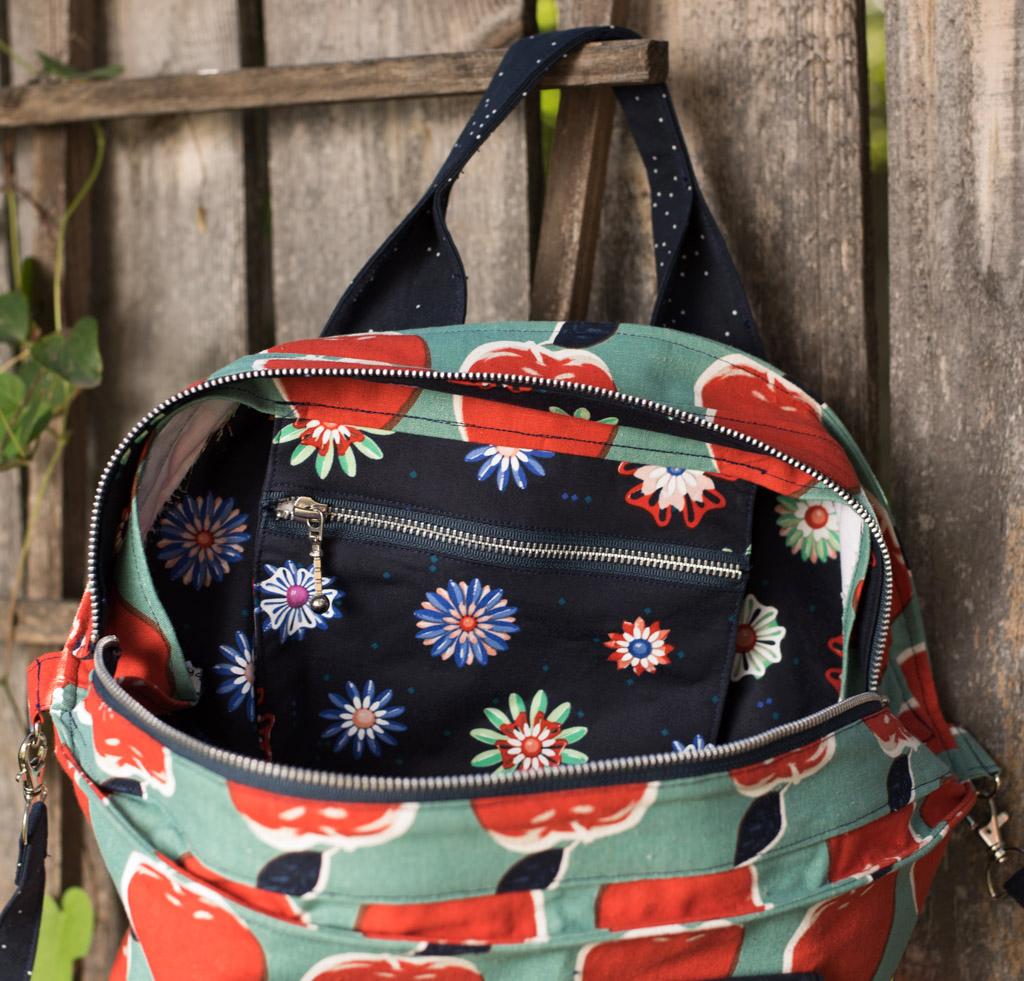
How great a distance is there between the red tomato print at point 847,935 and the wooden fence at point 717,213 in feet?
0.62

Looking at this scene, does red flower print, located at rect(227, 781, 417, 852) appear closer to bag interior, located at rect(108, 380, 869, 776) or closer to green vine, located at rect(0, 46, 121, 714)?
bag interior, located at rect(108, 380, 869, 776)

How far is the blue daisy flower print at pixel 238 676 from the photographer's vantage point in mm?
646

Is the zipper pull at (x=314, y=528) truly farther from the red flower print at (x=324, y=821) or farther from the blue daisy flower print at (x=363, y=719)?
the red flower print at (x=324, y=821)

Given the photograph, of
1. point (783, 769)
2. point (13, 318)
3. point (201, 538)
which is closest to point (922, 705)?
point (783, 769)

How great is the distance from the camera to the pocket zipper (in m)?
0.64

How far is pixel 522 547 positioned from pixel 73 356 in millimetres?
416

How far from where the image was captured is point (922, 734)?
68cm

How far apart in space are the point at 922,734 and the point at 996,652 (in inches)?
3.7

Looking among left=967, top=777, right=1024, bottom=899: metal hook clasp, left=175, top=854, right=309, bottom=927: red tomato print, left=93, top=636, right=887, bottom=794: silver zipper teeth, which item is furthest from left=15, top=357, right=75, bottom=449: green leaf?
left=967, top=777, right=1024, bottom=899: metal hook clasp

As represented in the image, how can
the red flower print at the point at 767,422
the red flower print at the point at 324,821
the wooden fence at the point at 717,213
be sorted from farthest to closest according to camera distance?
the wooden fence at the point at 717,213 < the red flower print at the point at 767,422 < the red flower print at the point at 324,821

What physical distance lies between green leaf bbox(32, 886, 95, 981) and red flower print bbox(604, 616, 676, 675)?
1.76ft

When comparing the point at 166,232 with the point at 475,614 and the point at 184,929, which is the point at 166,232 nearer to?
the point at 475,614

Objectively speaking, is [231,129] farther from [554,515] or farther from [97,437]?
[554,515]

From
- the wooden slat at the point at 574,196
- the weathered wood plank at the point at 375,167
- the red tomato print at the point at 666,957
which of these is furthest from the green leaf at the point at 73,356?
the red tomato print at the point at 666,957
